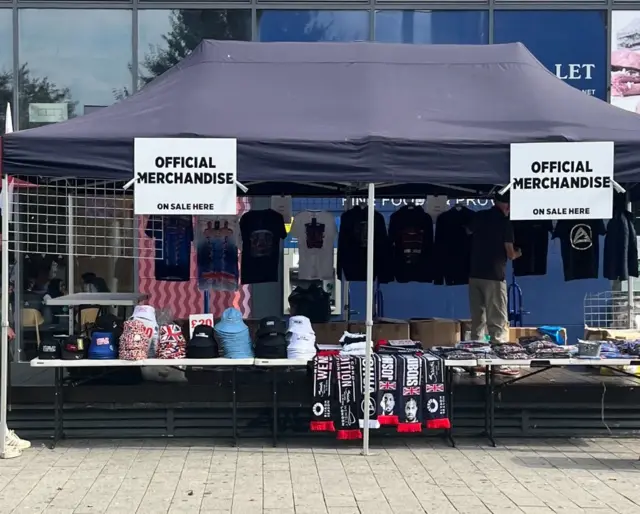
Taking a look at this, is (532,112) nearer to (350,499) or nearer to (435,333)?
(435,333)

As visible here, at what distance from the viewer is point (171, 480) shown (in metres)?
5.64

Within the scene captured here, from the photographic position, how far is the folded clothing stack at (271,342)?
6.52 metres

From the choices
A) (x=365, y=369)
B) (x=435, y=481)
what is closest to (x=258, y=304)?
(x=365, y=369)

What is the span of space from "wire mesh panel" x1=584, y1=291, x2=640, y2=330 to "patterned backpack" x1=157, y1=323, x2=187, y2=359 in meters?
5.83

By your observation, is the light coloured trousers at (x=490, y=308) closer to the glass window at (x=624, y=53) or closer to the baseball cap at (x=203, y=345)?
the baseball cap at (x=203, y=345)

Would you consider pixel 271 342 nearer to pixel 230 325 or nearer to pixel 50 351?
pixel 230 325

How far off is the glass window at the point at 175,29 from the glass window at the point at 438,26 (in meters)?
1.92

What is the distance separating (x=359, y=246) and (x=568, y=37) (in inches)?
198

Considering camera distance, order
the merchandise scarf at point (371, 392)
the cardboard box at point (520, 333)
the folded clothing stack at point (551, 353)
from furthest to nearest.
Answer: the cardboard box at point (520, 333) → the folded clothing stack at point (551, 353) → the merchandise scarf at point (371, 392)

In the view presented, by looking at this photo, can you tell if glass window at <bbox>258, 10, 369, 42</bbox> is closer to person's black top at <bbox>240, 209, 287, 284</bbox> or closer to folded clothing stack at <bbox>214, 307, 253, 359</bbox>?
person's black top at <bbox>240, 209, 287, 284</bbox>

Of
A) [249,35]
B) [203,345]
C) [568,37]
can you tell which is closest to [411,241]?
[203,345]

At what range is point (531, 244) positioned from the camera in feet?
26.9

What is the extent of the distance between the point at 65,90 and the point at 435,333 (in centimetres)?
618

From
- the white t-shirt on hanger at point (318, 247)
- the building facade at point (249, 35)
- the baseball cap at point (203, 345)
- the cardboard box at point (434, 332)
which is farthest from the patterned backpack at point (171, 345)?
the building facade at point (249, 35)
